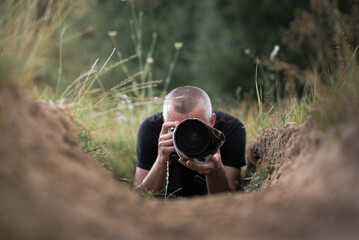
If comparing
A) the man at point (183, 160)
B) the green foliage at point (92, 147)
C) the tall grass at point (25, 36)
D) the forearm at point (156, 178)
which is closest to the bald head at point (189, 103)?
the man at point (183, 160)

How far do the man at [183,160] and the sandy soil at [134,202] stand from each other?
1053 mm

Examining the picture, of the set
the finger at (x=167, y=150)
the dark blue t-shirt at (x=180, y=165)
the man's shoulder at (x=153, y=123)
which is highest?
the finger at (x=167, y=150)

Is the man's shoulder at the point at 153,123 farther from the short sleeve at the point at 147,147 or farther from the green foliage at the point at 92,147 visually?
the green foliage at the point at 92,147

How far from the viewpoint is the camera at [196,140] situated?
98.7 inches

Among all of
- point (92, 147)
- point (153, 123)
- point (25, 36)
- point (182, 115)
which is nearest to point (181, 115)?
point (182, 115)

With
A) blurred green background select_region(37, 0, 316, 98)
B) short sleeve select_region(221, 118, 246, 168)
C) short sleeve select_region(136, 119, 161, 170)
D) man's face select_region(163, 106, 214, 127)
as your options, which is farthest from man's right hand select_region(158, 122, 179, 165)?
blurred green background select_region(37, 0, 316, 98)

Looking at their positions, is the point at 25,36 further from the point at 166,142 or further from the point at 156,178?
the point at 156,178

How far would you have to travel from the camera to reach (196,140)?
8.32ft

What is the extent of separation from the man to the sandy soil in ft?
3.45

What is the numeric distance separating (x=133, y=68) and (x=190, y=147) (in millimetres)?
9755

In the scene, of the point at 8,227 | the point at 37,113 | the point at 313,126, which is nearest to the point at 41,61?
the point at 37,113

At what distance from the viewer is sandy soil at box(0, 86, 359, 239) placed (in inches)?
46.5

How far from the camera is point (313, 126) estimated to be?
6.20 ft

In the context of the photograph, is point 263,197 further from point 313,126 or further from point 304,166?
point 313,126
